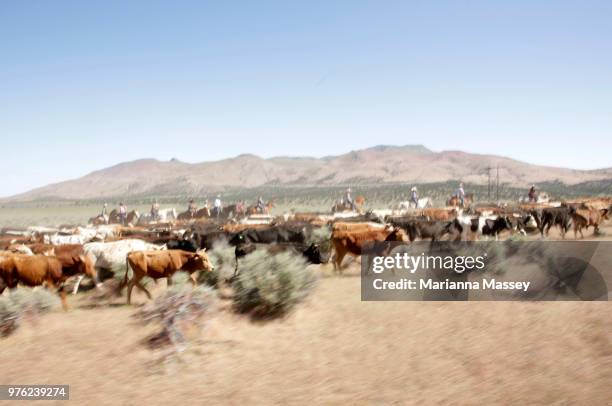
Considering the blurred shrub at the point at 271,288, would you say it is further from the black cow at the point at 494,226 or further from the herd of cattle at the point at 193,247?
the black cow at the point at 494,226

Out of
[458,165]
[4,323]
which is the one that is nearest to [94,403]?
[4,323]

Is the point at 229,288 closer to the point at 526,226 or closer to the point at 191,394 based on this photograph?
the point at 191,394

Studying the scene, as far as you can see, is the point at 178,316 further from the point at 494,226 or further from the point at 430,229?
the point at 494,226

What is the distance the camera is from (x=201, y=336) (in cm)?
796

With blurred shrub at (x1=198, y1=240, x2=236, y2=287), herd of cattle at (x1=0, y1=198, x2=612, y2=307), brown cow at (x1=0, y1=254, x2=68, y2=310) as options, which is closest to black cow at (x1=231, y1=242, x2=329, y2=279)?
herd of cattle at (x1=0, y1=198, x2=612, y2=307)

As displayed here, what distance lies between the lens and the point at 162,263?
10.2 meters

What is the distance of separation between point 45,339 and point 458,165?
171 m

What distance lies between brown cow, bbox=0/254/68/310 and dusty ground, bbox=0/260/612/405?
4.48ft

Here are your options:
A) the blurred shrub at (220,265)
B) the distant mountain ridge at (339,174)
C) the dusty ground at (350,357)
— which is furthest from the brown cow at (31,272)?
the distant mountain ridge at (339,174)

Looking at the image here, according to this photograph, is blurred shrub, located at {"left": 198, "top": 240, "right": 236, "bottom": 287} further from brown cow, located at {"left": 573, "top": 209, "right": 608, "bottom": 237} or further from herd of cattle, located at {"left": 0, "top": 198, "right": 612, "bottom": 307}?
brown cow, located at {"left": 573, "top": 209, "right": 608, "bottom": 237}

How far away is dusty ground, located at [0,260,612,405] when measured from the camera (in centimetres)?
607

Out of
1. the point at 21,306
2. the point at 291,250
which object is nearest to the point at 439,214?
the point at 291,250

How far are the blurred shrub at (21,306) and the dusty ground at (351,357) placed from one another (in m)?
0.20

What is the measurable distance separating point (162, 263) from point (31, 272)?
8.53 ft
